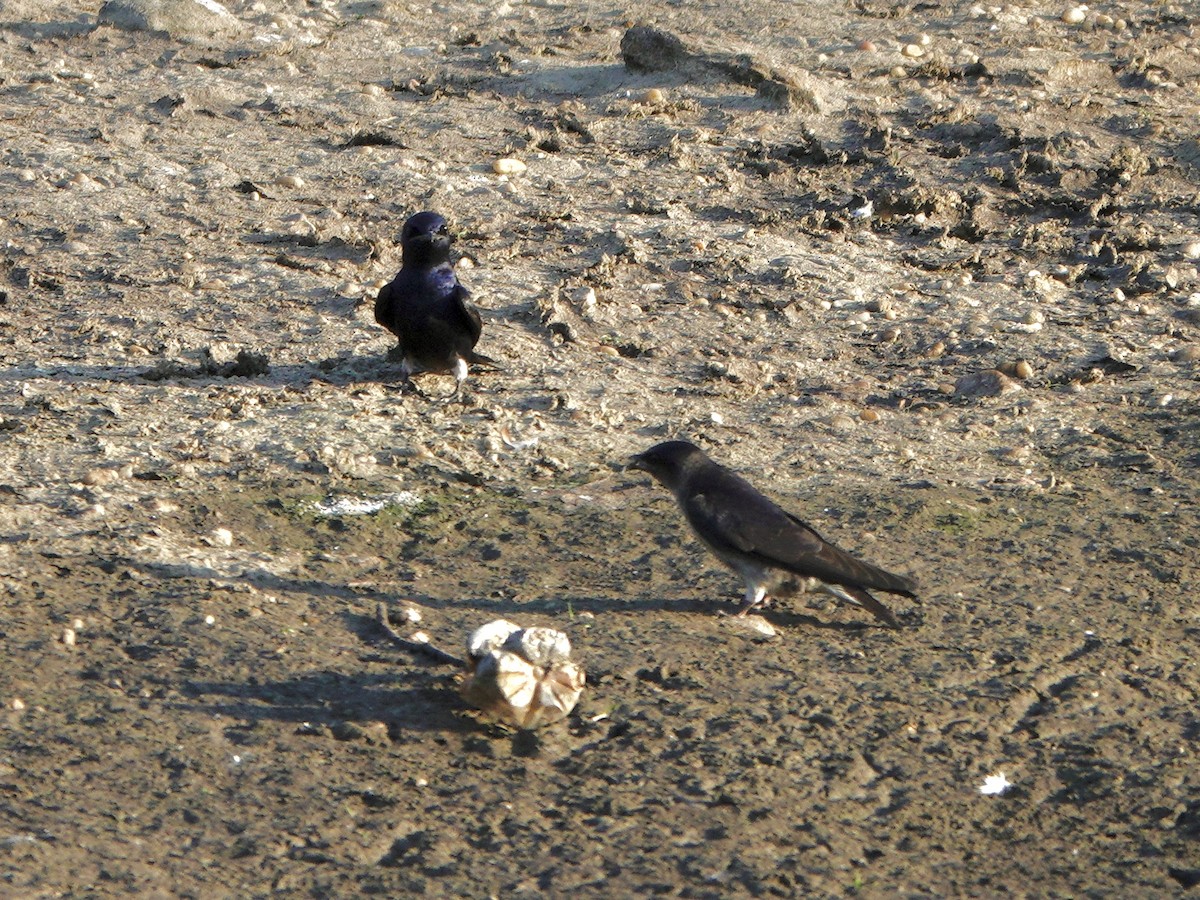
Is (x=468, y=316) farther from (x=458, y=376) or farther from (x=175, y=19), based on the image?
(x=175, y=19)

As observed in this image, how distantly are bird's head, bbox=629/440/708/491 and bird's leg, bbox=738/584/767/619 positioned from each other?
1.45 feet

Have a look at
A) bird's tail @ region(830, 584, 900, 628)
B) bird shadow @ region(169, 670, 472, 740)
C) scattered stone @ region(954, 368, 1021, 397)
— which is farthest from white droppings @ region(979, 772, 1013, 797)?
scattered stone @ region(954, 368, 1021, 397)

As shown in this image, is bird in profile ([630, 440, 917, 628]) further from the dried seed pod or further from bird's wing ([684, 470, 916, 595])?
the dried seed pod

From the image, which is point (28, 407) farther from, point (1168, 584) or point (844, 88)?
point (844, 88)

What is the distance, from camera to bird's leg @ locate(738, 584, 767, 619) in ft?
15.7

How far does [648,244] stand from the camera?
7.79m

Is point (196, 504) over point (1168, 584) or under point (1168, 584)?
under

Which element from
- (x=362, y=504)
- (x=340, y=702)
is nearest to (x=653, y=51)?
(x=362, y=504)

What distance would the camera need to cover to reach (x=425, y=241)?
6.64 metres

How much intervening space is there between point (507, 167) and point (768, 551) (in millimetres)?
4304

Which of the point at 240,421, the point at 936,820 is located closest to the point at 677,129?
the point at 240,421

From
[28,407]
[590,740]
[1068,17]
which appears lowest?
[28,407]

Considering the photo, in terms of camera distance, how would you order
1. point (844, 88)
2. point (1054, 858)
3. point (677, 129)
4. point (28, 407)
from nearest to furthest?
point (1054, 858)
point (28, 407)
point (677, 129)
point (844, 88)

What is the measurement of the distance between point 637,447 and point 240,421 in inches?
57.0
